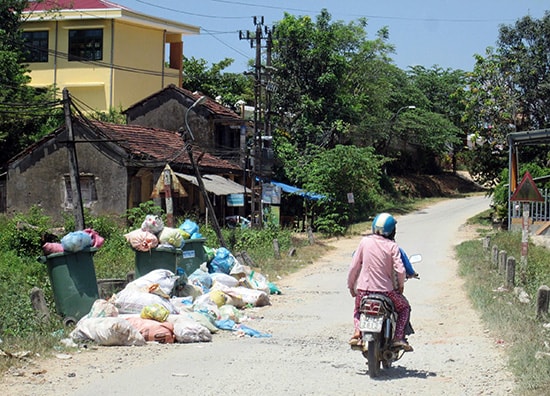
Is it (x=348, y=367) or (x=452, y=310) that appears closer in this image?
(x=348, y=367)

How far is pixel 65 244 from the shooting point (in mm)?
11875

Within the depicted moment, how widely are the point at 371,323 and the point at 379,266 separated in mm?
667

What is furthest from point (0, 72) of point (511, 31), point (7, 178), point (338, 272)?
point (511, 31)

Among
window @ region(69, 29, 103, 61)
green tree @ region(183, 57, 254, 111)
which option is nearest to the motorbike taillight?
window @ region(69, 29, 103, 61)

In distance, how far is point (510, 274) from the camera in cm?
1670

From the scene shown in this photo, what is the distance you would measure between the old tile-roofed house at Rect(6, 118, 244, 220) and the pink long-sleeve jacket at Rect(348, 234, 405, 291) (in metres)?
23.9

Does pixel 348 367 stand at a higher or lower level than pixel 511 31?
lower

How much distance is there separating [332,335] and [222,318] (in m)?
1.86

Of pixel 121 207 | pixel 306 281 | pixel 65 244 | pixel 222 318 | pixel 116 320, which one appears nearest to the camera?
pixel 116 320

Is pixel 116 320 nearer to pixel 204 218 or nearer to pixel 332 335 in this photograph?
pixel 332 335

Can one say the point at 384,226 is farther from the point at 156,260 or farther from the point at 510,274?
the point at 510,274

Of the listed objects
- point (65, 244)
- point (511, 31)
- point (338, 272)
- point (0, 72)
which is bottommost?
point (338, 272)

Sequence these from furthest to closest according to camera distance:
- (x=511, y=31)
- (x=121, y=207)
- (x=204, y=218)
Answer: (x=511, y=31) → (x=204, y=218) → (x=121, y=207)

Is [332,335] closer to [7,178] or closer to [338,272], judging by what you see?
[338,272]
